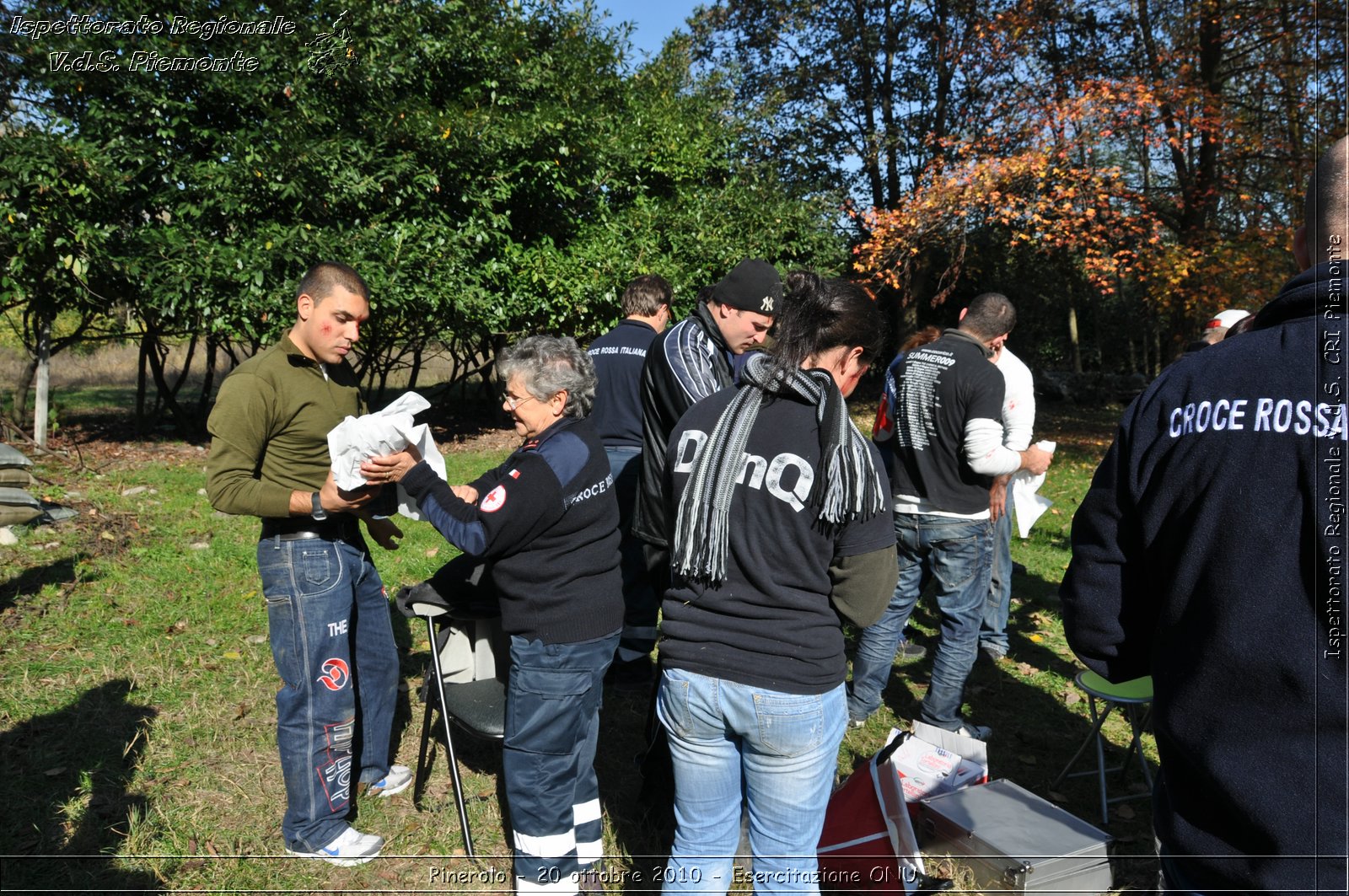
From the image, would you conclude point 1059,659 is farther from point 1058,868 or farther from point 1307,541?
point 1307,541

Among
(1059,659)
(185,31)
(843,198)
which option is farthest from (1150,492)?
(843,198)

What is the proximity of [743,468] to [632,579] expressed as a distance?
8.54ft

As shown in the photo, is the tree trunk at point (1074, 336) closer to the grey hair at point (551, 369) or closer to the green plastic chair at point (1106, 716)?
the green plastic chair at point (1106, 716)

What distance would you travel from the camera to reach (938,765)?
3.54m

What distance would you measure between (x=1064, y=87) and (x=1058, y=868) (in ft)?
46.3

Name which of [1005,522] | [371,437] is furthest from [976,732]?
[371,437]

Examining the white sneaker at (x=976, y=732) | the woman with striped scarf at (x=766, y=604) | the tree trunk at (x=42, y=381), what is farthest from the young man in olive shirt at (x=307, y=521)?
the tree trunk at (x=42, y=381)

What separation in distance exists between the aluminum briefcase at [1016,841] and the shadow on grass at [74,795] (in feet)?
9.58

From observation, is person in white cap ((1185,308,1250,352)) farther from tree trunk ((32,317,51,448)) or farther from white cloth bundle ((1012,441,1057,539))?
tree trunk ((32,317,51,448))

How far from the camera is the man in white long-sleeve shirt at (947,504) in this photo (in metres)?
3.80

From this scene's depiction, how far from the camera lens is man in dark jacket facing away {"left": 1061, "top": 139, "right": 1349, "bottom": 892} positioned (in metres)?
1.32

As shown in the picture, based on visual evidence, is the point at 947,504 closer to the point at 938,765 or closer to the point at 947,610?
the point at 947,610

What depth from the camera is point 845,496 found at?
206 centimetres

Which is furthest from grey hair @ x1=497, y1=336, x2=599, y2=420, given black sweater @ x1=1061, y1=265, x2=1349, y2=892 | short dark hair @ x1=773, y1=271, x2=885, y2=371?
black sweater @ x1=1061, y1=265, x2=1349, y2=892
